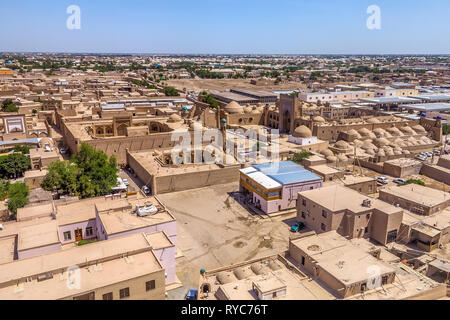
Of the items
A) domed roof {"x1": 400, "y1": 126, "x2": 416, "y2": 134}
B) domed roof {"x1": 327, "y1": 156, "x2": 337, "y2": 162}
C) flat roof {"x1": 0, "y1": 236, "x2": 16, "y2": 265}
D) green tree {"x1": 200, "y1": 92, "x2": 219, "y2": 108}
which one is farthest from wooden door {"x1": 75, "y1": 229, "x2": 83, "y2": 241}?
green tree {"x1": 200, "y1": 92, "x2": 219, "y2": 108}

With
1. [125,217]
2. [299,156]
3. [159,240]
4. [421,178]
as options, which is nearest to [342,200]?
[159,240]

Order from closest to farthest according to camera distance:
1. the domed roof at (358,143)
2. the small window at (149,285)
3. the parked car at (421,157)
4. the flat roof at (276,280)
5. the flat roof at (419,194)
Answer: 1. the flat roof at (276,280)
2. the small window at (149,285)
3. the flat roof at (419,194)
4. the parked car at (421,157)
5. the domed roof at (358,143)

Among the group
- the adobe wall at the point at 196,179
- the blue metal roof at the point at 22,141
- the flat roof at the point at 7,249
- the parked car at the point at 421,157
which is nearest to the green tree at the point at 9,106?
the blue metal roof at the point at 22,141

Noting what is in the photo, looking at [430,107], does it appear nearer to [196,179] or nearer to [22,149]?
[196,179]

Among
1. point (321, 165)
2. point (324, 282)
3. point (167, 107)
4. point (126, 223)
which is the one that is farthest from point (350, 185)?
point (167, 107)

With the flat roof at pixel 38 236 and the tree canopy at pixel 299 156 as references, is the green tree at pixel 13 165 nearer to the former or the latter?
the flat roof at pixel 38 236
